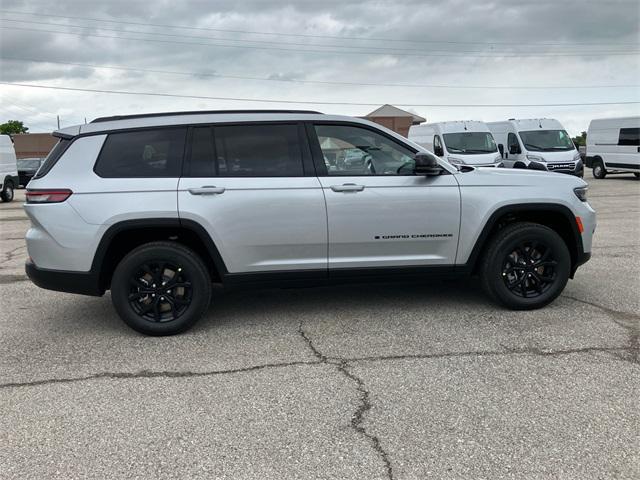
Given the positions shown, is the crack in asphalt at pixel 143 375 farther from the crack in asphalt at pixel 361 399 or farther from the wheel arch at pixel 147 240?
the wheel arch at pixel 147 240

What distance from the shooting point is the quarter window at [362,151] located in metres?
4.98

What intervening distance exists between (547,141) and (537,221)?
16.3 m

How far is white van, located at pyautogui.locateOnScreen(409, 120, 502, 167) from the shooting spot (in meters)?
19.0

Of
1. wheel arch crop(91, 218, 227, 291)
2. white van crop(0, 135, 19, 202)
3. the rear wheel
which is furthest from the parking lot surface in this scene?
the rear wheel

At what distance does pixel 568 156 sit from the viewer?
19.6 metres

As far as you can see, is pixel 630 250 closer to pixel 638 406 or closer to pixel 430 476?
pixel 638 406

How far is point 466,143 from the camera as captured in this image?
771 inches

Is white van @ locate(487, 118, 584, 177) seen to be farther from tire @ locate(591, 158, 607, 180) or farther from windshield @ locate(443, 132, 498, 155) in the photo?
tire @ locate(591, 158, 607, 180)

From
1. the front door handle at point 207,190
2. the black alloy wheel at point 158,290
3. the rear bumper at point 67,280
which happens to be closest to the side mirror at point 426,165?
the front door handle at point 207,190

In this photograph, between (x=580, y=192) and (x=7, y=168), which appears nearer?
(x=580, y=192)

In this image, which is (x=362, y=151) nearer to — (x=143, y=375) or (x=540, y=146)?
(x=143, y=375)

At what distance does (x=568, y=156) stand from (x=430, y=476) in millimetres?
19095

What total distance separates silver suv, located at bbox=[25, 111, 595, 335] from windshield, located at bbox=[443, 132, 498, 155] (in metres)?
14.7

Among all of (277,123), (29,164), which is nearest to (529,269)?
(277,123)
